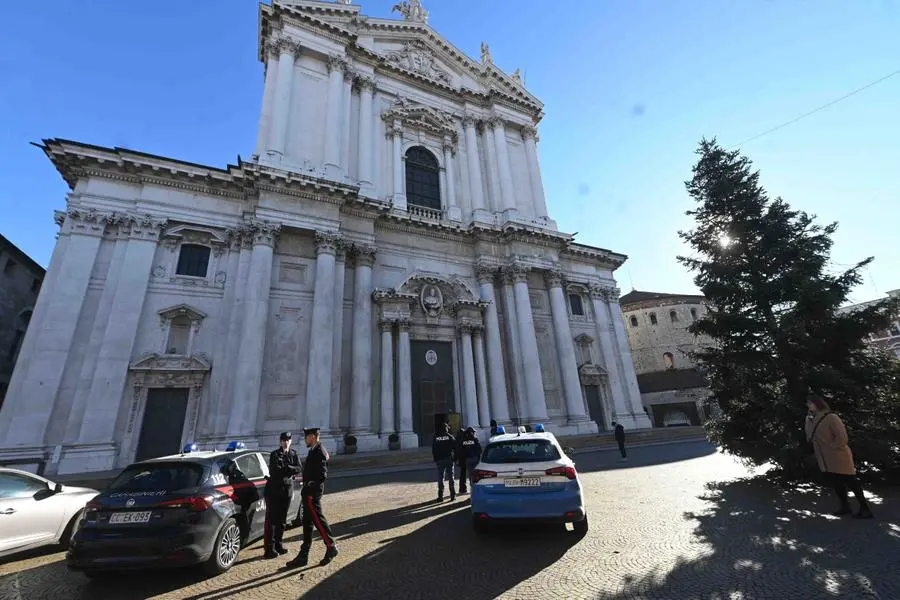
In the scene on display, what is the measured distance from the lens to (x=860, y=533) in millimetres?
5023

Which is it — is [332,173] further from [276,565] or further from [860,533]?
[860,533]

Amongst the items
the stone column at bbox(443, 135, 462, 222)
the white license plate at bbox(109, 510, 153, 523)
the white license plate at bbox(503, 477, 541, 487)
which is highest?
the stone column at bbox(443, 135, 462, 222)

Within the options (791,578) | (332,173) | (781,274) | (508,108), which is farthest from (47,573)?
(508,108)

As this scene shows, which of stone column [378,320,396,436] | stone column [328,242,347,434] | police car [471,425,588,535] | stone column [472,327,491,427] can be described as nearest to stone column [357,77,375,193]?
stone column [328,242,347,434]

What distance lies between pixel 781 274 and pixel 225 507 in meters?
12.3

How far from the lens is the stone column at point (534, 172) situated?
84.1 feet

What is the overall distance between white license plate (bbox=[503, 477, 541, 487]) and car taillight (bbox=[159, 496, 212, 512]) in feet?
12.5

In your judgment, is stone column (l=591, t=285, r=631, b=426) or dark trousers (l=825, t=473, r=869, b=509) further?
stone column (l=591, t=285, r=631, b=426)

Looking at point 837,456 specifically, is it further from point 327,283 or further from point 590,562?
point 327,283

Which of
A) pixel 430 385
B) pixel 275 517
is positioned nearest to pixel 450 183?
pixel 430 385

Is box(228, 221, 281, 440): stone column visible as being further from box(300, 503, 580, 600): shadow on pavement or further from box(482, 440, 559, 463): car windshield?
box(482, 440, 559, 463): car windshield

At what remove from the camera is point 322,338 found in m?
15.9

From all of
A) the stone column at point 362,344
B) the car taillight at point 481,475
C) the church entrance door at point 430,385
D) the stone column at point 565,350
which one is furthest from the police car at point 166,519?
the stone column at point 565,350

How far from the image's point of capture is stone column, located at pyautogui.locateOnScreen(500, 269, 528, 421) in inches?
787
